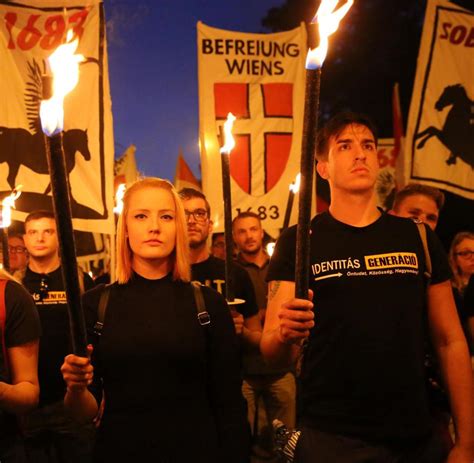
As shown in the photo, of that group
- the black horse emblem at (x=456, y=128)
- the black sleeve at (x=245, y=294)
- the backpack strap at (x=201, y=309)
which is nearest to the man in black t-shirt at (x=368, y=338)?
the backpack strap at (x=201, y=309)

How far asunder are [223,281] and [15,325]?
6.69ft

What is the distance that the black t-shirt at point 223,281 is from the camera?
14.0 feet

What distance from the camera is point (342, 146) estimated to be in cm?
269

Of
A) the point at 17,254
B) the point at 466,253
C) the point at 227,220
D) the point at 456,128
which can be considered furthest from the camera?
the point at 456,128

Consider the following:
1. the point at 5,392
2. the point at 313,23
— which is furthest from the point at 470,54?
the point at 5,392

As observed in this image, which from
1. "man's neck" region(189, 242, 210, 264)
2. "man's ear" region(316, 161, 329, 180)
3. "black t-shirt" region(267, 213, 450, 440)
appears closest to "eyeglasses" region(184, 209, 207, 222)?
"man's neck" region(189, 242, 210, 264)

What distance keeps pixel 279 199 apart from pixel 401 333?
17.9 feet

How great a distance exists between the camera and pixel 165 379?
2.43m

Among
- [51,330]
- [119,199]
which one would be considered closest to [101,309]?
[119,199]

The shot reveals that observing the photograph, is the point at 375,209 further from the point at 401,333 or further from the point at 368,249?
the point at 401,333

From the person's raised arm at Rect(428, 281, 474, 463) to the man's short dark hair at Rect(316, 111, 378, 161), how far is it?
2.83ft

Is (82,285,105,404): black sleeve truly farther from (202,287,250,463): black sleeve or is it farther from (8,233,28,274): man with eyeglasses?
(8,233,28,274): man with eyeglasses

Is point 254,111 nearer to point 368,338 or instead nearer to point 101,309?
point 101,309

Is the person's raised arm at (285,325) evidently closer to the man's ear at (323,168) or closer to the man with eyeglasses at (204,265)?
the man's ear at (323,168)
